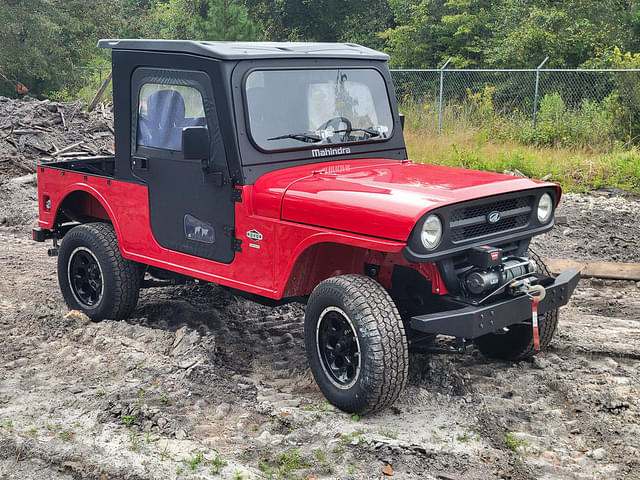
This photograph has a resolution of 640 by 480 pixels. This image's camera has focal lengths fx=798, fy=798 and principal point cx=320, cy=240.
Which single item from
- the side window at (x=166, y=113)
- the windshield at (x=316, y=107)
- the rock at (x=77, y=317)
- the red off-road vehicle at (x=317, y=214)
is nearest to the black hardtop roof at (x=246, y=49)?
the red off-road vehicle at (x=317, y=214)

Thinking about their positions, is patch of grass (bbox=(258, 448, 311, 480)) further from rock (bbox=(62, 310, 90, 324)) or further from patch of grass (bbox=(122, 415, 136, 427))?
rock (bbox=(62, 310, 90, 324))

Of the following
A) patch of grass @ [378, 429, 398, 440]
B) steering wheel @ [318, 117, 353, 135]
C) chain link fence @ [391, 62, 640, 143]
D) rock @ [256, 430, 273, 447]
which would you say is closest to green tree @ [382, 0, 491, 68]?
chain link fence @ [391, 62, 640, 143]

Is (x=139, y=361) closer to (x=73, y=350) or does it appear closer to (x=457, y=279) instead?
(x=73, y=350)

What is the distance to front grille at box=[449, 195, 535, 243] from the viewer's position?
4.74 metres

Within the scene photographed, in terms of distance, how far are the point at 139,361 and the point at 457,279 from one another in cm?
236

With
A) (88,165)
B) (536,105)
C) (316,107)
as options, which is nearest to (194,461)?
(316,107)

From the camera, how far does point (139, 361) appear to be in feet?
18.7

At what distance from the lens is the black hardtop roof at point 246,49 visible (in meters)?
5.39

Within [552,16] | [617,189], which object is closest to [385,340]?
[617,189]

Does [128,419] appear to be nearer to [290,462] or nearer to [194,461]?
[194,461]

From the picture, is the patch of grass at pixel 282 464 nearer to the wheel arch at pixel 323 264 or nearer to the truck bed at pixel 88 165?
the wheel arch at pixel 323 264

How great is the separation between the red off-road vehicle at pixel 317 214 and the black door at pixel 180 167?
13 millimetres

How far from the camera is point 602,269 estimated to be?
8.05 meters

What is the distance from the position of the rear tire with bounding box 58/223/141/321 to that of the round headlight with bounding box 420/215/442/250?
288cm
